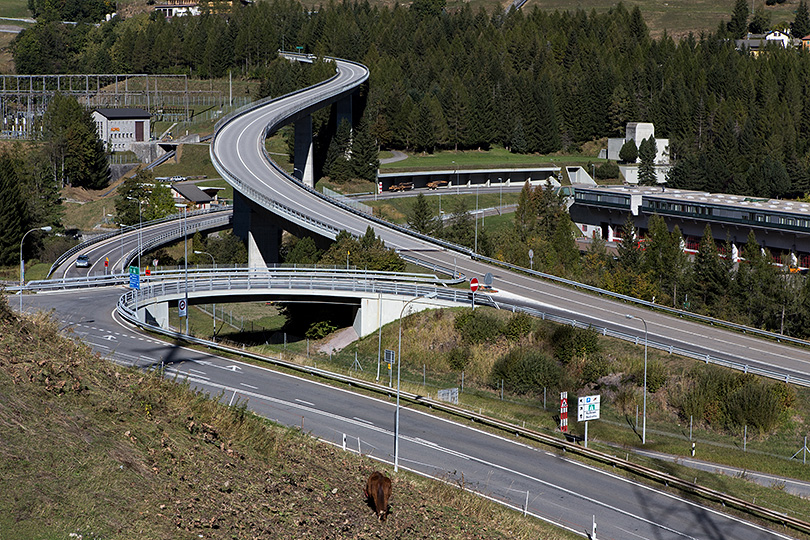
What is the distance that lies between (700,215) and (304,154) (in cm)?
5713

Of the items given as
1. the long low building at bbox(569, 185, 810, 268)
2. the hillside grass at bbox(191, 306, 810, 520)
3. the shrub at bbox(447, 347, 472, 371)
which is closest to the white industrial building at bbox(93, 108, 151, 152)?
the long low building at bbox(569, 185, 810, 268)

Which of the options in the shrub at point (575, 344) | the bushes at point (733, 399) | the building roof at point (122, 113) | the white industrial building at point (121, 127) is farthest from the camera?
the building roof at point (122, 113)

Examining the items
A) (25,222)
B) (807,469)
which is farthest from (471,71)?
(807,469)

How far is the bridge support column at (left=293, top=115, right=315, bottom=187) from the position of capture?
468 feet

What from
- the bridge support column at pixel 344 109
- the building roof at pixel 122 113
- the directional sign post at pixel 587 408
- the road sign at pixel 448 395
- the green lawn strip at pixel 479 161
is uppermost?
the bridge support column at pixel 344 109

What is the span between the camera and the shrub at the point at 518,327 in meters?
65.4

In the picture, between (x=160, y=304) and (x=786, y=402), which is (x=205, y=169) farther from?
(x=786, y=402)

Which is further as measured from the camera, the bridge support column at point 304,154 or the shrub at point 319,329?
the bridge support column at point 304,154

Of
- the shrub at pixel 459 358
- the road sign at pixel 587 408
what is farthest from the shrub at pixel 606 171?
the road sign at pixel 587 408

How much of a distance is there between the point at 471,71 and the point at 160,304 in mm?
130751

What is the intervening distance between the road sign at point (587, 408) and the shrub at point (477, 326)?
788 inches

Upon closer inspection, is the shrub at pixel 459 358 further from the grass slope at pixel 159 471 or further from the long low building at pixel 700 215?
the long low building at pixel 700 215

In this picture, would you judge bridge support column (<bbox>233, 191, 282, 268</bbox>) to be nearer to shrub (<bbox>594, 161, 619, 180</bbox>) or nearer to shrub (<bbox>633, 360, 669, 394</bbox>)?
shrub (<bbox>633, 360, 669, 394</bbox>)

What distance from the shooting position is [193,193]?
441 ft
